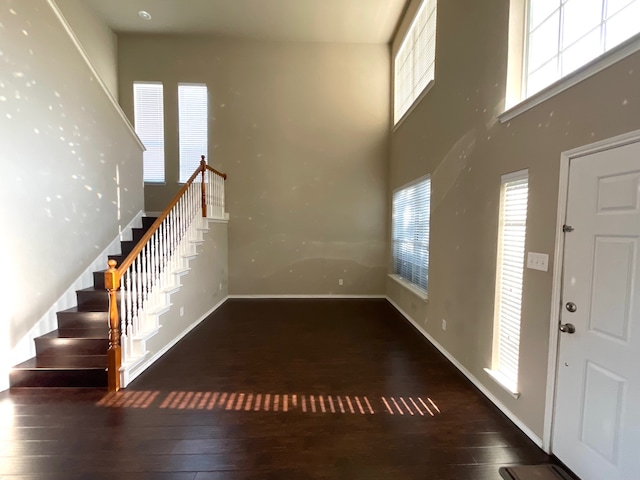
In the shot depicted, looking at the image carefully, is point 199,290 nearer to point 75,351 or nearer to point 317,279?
point 75,351

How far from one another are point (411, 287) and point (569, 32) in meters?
3.48

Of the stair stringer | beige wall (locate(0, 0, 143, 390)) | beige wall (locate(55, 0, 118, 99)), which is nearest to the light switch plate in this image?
the stair stringer

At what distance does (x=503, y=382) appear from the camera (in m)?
2.42

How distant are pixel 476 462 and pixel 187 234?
4.00m

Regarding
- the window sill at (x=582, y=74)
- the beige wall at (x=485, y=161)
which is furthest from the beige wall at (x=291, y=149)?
the window sill at (x=582, y=74)

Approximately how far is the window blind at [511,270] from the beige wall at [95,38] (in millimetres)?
5749

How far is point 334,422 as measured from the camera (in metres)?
2.28

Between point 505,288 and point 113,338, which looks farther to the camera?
point 113,338

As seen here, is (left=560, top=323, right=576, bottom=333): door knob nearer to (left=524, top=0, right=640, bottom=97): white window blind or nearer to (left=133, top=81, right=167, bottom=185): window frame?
(left=524, top=0, right=640, bottom=97): white window blind

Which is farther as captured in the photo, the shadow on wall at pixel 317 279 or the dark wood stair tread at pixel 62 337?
the shadow on wall at pixel 317 279

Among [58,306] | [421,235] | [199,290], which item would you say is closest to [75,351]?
[58,306]

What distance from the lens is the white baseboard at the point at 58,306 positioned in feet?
9.42

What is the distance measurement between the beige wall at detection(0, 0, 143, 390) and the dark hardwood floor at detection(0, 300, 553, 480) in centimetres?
104

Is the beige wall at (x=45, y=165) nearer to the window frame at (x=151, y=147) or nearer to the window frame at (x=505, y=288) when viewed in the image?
the window frame at (x=151, y=147)
